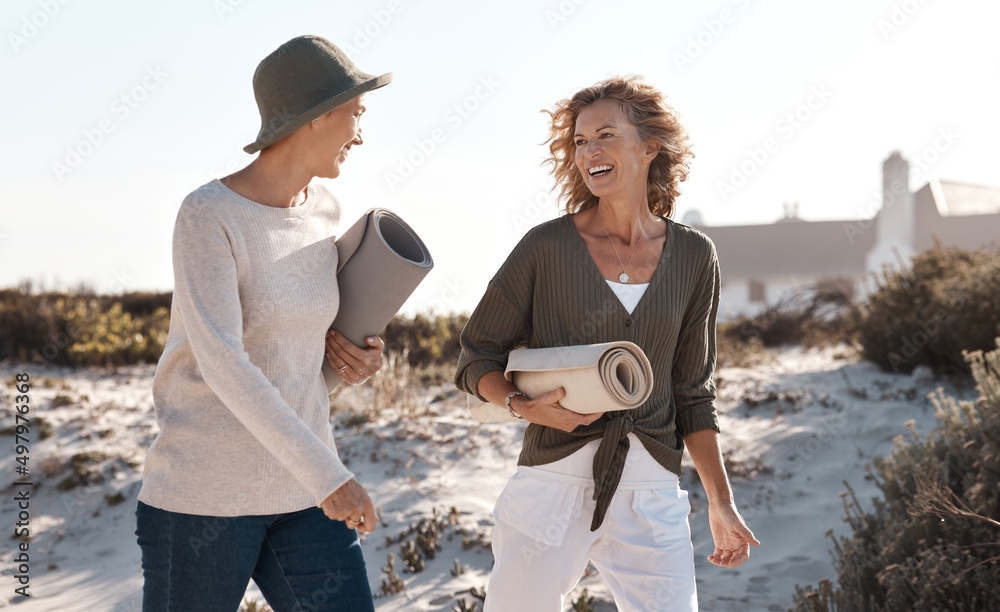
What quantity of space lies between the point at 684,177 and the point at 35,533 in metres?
5.63

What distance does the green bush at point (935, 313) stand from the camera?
7.48m

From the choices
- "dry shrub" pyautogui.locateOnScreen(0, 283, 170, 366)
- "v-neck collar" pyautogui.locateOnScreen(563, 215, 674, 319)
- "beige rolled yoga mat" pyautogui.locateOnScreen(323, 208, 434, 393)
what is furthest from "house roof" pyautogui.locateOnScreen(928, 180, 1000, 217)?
"beige rolled yoga mat" pyautogui.locateOnScreen(323, 208, 434, 393)

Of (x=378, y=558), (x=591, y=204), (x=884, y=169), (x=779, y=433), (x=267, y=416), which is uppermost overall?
(x=884, y=169)

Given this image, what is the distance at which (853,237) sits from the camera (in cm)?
2995

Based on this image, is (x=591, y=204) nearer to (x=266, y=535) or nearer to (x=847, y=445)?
(x=266, y=535)

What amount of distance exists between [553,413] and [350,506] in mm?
596

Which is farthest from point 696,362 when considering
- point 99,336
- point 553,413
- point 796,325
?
point 796,325

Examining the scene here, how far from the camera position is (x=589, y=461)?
236 centimetres

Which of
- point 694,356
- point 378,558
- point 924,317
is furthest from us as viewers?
point 924,317

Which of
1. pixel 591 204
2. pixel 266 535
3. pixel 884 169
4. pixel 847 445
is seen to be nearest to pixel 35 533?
pixel 266 535

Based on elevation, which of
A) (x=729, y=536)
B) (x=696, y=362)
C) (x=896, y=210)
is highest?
(x=896, y=210)

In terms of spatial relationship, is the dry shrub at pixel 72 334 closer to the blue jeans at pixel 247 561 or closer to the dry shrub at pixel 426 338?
the dry shrub at pixel 426 338

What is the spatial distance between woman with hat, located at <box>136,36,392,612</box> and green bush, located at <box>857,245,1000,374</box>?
6.63m

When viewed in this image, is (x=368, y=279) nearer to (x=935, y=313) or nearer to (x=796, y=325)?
(x=935, y=313)
